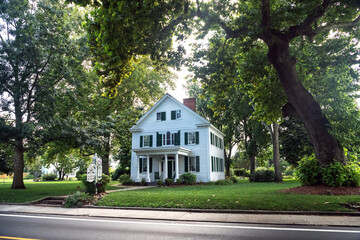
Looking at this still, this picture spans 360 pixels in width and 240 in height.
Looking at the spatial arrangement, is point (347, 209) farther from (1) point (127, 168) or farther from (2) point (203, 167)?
(1) point (127, 168)

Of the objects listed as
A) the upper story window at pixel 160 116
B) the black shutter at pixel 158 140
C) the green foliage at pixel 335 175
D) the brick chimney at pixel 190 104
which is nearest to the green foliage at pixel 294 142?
the brick chimney at pixel 190 104

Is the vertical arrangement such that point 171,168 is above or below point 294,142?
below

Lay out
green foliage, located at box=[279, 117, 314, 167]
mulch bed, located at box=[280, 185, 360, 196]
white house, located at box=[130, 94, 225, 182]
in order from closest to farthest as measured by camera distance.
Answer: mulch bed, located at box=[280, 185, 360, 196], white house, located at box=[130, 94, 225, 182], green foliage, located at box=[279, 117, 314, 167]

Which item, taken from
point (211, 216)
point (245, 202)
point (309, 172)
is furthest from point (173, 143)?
point (211, 216)

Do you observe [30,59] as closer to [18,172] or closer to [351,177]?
[18,172]

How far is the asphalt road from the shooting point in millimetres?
→ 5812

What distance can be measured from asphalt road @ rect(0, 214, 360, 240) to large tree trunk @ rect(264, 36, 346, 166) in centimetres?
558

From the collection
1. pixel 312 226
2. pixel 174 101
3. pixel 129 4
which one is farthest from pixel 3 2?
pixel 312 226

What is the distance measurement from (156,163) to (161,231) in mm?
19413

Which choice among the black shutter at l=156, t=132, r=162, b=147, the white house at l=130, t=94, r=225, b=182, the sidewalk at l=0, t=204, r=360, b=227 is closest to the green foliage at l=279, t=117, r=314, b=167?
the white house at l=130, t=94, r=225, b=182

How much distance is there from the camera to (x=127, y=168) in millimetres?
37125

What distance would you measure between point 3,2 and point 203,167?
824 inches

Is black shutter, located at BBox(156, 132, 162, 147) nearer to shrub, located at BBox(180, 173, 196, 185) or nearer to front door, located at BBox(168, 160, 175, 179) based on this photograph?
front door, located at BBox(168, 160, 175, 179)

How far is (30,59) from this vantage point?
55.8 feet
